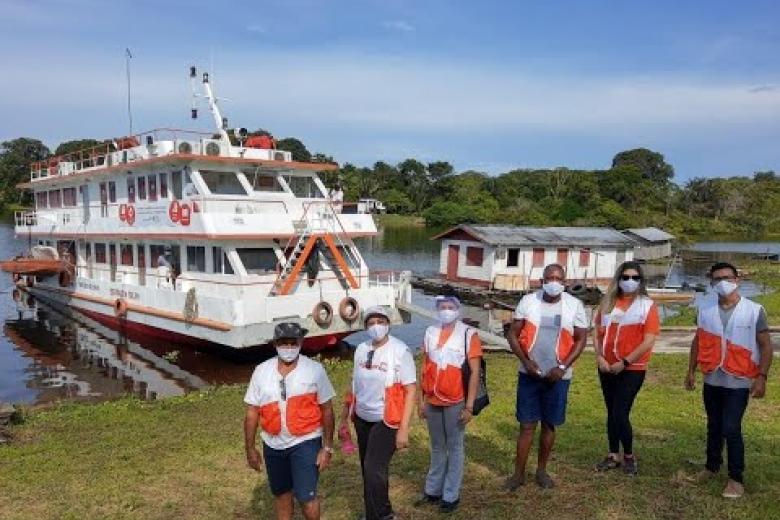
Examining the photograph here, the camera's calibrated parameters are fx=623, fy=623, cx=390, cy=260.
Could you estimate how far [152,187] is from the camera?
1730 cm

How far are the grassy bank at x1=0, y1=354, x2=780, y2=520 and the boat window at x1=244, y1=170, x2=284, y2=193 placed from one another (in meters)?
8.31

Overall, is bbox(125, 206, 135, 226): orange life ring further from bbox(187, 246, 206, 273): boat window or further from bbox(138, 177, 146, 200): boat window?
bbox(187, 246, 206, 273): boat window

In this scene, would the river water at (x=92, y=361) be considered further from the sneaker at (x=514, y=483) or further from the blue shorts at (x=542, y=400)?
the blue shorts at (x=542, y=400)

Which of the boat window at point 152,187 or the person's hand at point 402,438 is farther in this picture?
the boat window at point 152,187

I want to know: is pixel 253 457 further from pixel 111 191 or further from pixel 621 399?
pixel 111 191

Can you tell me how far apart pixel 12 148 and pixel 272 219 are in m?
102

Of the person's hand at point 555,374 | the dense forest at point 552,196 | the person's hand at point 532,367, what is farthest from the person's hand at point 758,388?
the dense forest at point 552,196

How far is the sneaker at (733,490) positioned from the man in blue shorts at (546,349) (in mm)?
1491

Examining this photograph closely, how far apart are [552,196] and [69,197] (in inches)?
2637

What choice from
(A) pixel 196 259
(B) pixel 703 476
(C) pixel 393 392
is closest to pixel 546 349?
(C) pixel 393 392

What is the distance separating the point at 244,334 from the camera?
13.9 m

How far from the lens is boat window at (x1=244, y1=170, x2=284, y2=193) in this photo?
54.5 ft

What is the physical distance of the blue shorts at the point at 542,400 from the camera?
535 cm

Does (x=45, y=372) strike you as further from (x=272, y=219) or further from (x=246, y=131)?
(x=246, y=131)
